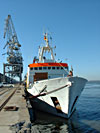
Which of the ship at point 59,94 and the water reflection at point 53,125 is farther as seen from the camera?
the ship at point 59,94

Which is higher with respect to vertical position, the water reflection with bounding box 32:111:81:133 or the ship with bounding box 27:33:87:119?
the ship with bounding box 27:33:87:119

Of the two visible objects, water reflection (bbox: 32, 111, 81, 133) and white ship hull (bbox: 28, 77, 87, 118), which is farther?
white ship hull (bbox: 28, 77, 87, 118)

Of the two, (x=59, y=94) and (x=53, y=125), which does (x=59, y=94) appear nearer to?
(x=59, y=94)

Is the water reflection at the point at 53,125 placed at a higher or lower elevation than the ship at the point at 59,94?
lower

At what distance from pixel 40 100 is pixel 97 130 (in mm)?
5787

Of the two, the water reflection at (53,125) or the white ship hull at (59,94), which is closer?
the water reflection at (53,125)

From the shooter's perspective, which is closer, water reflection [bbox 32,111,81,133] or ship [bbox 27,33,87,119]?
water reflection [bbox 32,111,81,133]

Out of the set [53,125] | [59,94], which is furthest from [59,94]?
[53,125]

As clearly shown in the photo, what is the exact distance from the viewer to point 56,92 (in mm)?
11477

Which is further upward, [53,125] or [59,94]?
[59,94]

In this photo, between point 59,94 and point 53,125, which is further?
point 59,94

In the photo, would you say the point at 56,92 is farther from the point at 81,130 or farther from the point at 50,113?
the point at 81,130

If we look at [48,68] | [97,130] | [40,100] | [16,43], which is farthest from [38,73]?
[16,43]

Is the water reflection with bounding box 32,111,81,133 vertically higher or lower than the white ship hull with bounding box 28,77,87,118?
lower
